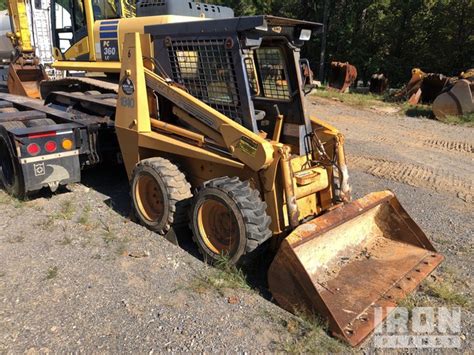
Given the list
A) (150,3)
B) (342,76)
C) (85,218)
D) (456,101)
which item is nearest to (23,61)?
(150,3)

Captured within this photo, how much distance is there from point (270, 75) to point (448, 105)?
353 inches

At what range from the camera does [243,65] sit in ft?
12.4

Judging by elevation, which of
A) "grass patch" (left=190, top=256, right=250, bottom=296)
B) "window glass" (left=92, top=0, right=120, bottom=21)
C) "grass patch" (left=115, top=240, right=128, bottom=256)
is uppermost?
"window glass" (left=92, top=0, right=120, bottom=21)

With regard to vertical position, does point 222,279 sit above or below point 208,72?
below

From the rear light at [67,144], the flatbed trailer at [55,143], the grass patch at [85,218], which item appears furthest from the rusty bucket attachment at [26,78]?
the grass patch at [85,218]

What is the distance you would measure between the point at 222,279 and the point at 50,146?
2636mm

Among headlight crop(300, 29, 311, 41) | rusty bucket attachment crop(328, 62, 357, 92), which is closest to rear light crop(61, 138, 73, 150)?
headlight crop(300, 29, 311, 41)

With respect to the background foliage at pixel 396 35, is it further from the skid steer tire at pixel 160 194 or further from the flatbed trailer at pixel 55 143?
the skid steer tire at pixel 160 194

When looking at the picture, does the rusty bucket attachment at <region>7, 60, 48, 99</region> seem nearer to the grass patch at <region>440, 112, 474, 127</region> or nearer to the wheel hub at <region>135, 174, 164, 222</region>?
the wheel hub at <region>135, 174, 164, 222</region>

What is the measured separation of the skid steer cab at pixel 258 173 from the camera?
342 centimetres

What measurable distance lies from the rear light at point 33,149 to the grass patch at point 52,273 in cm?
155

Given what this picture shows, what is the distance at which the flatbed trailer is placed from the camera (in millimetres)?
4812

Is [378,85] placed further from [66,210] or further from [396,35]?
[66,210]

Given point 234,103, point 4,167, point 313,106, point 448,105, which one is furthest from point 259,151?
point 313,106
